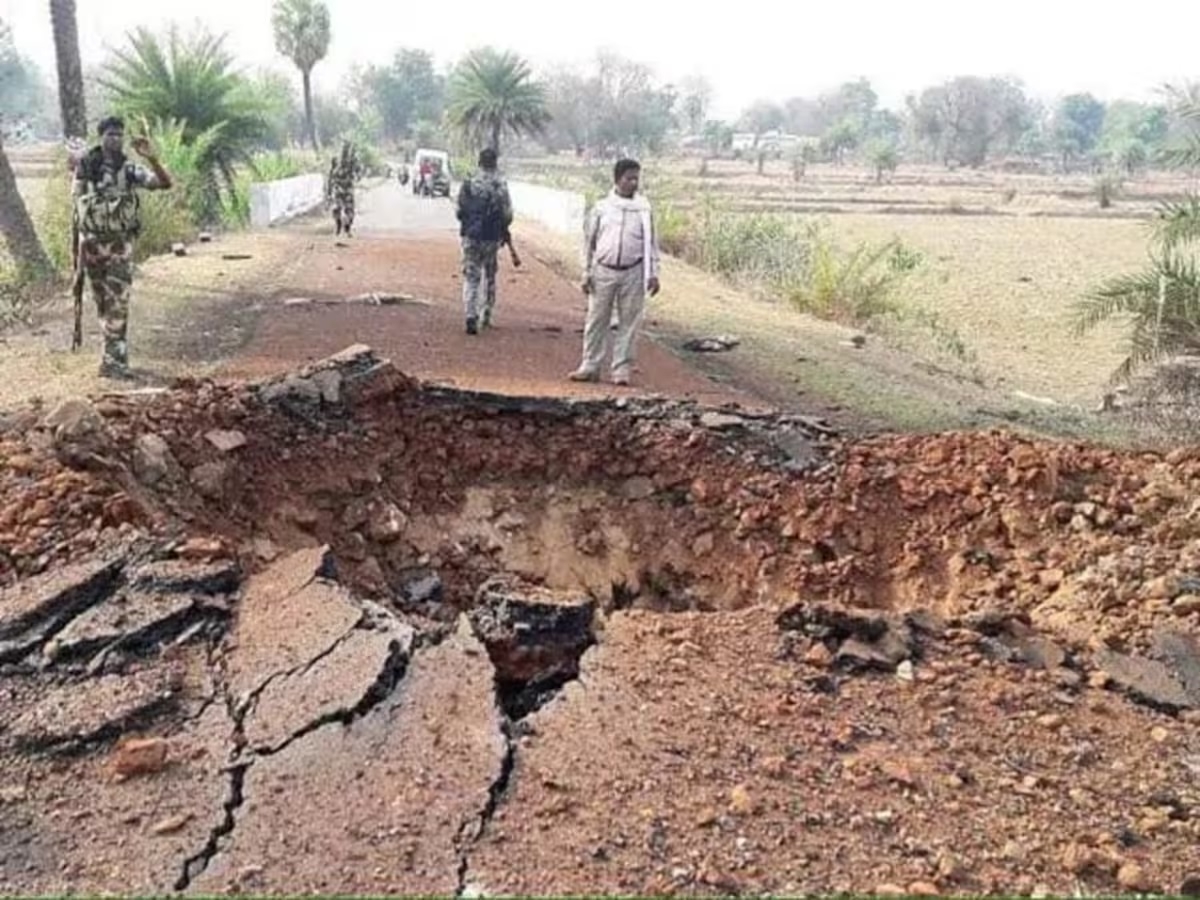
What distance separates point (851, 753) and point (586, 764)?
81 cm

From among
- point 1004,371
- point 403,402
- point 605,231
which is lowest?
point 1004,371

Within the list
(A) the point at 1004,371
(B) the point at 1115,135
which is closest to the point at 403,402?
(A) the point at 1004,371

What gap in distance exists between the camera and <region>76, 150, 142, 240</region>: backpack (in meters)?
7.86

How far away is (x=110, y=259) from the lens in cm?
810

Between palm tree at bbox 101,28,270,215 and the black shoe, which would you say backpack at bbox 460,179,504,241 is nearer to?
the black shoe

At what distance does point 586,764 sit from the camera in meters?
3.72

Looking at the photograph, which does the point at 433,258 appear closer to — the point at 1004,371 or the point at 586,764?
the point at 1004,371

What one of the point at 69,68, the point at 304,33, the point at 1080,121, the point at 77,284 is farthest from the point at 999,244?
the point at 1080,121

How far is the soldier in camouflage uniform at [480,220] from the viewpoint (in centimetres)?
1026

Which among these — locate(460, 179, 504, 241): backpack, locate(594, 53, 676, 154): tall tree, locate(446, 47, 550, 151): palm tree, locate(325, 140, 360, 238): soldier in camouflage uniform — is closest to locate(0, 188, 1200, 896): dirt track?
locate(460, 179, 504, 241): backpack

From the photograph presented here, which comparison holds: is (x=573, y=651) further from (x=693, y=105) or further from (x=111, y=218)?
(x=693, y=105)

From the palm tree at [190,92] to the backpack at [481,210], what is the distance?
13.5 metres

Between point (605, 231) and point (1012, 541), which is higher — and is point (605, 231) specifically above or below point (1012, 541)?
above

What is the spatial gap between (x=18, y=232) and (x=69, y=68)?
10.3 ft
